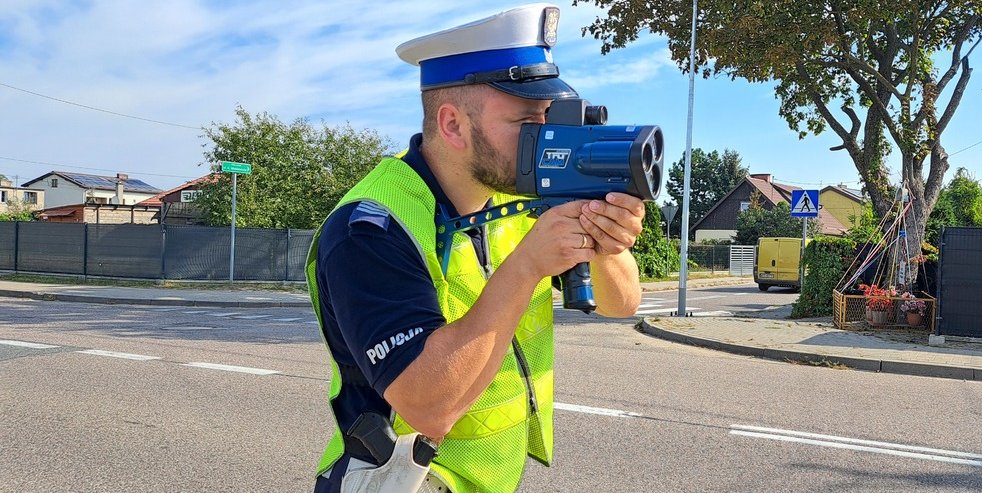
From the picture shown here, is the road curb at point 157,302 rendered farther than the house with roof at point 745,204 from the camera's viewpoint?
No

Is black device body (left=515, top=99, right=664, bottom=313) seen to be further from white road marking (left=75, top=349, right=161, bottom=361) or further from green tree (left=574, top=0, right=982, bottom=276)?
green tree (left=574, top=0, right=982, bottom=276)

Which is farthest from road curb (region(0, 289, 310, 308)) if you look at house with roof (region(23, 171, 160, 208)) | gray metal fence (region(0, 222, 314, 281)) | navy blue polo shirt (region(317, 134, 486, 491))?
house with roof (region(23, 171, 160, 208))

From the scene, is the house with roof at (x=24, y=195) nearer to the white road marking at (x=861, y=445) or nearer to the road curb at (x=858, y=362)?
the road curb at (x=858, y=362)

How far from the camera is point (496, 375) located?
1544 millimetres

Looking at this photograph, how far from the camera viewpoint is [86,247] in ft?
73.2

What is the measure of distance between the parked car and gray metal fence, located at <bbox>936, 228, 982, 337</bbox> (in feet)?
54.7

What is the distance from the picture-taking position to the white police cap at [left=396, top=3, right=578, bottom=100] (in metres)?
1.43

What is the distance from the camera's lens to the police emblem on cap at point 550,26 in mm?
1512

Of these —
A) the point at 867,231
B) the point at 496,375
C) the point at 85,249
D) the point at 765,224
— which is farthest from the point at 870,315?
the point at 765,224

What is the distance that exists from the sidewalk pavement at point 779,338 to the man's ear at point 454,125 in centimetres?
969

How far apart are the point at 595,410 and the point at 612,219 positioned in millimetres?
5196

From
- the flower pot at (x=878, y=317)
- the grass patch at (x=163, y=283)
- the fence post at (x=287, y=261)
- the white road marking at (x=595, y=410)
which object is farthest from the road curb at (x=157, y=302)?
the white road marking at (x=595, y=410)

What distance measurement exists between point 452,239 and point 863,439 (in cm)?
526

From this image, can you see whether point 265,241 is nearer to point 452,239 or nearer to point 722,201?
point 452,239
